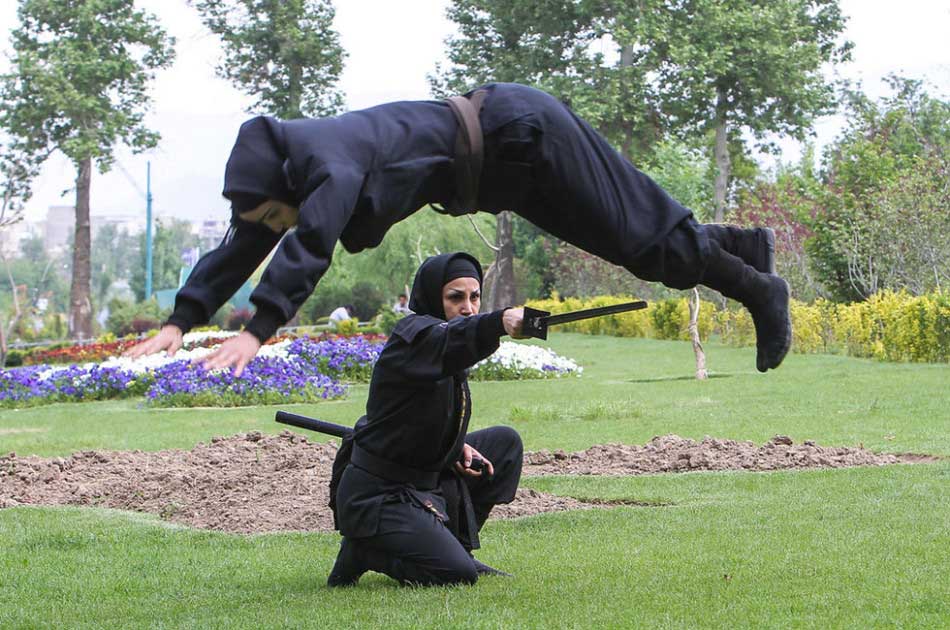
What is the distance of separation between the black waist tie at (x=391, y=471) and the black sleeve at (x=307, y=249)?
1.94 metres

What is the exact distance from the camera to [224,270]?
4.24m

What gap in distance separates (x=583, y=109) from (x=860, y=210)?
11526 millimetres

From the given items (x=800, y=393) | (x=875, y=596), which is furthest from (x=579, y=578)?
(x=800, y=393)

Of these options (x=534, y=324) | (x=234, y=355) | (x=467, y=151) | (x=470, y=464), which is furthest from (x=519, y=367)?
(x=234, y=355)

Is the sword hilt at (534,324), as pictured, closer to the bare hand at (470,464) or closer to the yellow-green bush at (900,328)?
the bare hand at (470,464)

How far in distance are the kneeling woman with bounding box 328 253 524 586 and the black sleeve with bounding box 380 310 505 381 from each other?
0.01m

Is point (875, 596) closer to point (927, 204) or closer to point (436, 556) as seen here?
point (436, 556)

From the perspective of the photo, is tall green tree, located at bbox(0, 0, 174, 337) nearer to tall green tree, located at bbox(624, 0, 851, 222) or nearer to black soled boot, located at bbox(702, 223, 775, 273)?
tall green tree, located at bbox(624, 0, 851, 222)

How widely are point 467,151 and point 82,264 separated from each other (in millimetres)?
39581

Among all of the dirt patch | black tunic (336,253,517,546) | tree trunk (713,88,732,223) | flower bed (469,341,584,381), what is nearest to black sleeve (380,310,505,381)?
black tunic (336,253,517,546)

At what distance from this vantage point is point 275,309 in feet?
12.3

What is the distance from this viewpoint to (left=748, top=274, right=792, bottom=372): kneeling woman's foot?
4887mm

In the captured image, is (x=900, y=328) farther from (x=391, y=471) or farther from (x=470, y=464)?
(x=391, y=471)

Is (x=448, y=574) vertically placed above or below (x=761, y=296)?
below
